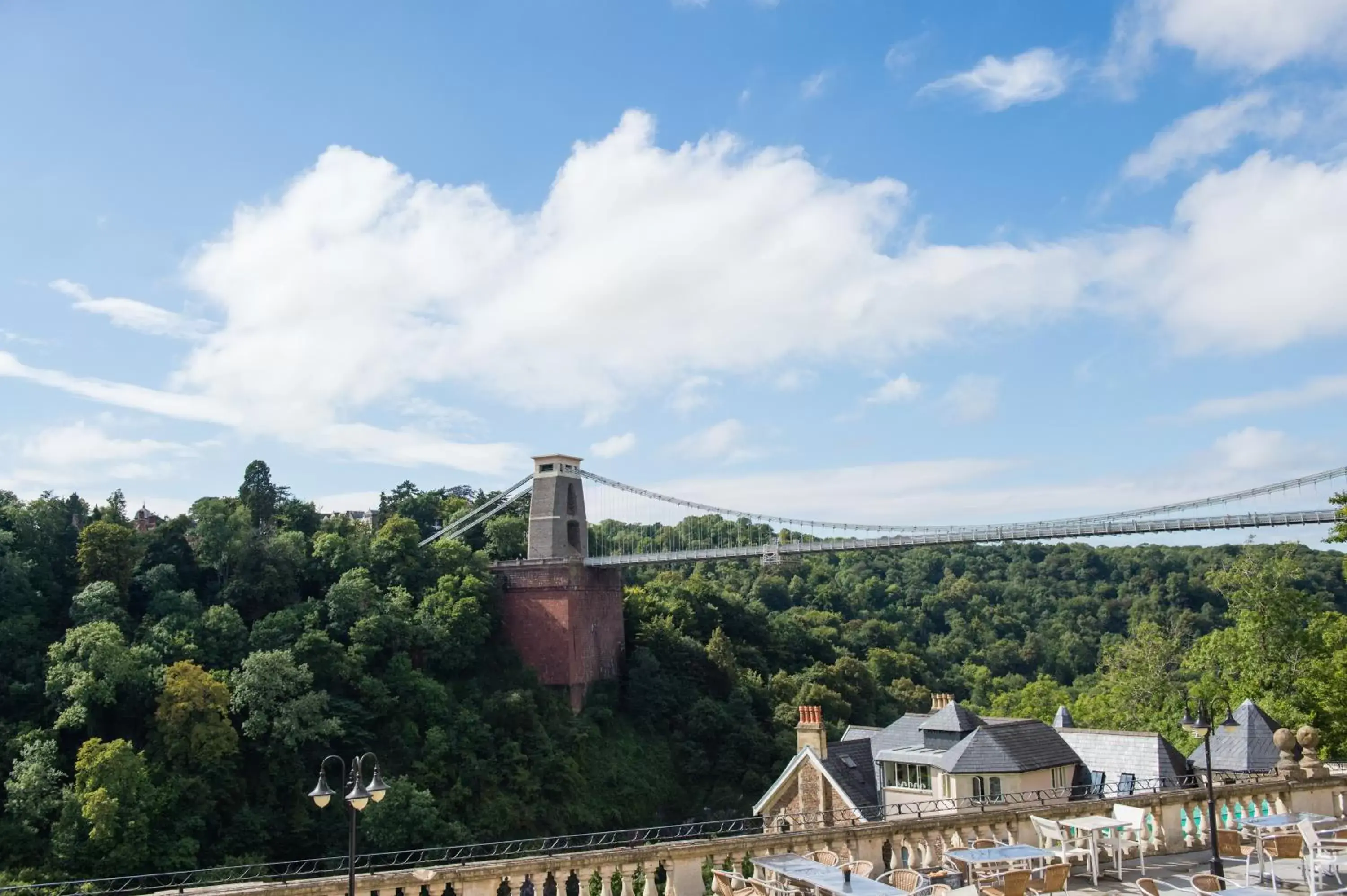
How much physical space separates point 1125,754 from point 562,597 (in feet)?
98.6

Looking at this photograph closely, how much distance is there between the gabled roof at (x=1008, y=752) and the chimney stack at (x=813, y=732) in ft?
10.8

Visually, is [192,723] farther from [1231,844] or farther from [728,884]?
[1231,844]

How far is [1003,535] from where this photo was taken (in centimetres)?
4759

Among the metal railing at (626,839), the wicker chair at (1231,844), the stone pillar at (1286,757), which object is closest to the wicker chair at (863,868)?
the metal railing at (626,839)

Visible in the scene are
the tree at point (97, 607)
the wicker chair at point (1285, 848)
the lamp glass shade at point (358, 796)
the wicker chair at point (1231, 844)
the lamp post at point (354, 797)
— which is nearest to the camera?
the lamp post at point (354, 797)

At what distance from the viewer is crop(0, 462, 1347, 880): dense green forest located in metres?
32.2

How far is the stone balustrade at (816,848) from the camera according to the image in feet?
28.1

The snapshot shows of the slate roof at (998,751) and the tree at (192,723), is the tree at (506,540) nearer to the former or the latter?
the tree at (192,723)

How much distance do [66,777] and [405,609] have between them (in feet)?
47.5

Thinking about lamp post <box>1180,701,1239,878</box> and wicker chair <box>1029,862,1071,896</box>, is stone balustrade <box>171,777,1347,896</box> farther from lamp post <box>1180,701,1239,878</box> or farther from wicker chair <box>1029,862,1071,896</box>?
wicker chair <box>1029,862,1071,896</box>

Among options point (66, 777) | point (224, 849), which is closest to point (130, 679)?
point (66, 777)

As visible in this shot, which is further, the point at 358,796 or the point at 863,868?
the point at 863,868

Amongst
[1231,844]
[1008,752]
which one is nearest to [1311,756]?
[1231,844]

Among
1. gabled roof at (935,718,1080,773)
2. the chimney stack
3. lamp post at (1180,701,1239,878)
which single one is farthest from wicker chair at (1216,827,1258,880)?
the chimney stack
